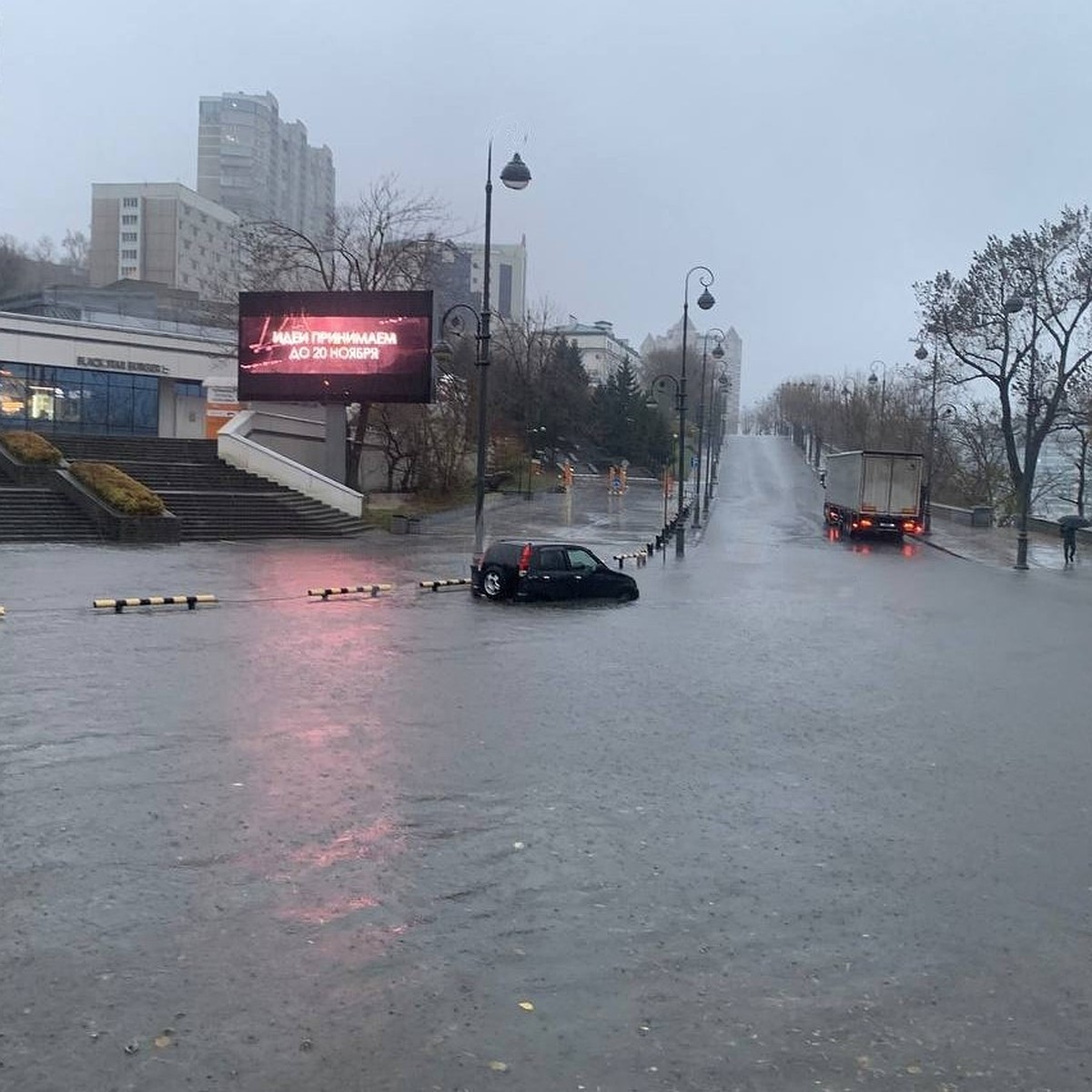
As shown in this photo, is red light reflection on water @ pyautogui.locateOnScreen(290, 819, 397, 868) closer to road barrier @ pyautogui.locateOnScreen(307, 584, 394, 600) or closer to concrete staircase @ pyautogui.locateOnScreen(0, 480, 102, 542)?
road barrier @ pyautogui.locateOnScreen(307, 584, 394, 600)

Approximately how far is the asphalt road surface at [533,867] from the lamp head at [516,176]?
492 inches

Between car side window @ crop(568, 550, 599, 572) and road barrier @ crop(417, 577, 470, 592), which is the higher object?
car side window @ crop(568, 550, 599, 572)

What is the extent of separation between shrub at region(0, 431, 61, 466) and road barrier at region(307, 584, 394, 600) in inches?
682

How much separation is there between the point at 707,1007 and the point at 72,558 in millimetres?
25275

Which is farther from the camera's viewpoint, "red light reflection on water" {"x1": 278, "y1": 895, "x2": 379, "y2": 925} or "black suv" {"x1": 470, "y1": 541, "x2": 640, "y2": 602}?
"black suv" {"x1": 470, "y1": 541, "x2": 640, "y2": 602}

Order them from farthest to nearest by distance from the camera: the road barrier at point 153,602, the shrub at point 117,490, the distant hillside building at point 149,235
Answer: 1. the distant hillside building at point 149,235
2. the shrub at point 117,490
3. the road barrier at point 153,602

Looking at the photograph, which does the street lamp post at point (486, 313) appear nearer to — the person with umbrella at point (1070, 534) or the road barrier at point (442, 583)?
the road barrier at point (442, 583)

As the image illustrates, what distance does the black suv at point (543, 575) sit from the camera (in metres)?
22.5

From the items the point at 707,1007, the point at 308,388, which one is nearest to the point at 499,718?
the point at 707,1007

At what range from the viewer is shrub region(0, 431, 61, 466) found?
1409 inches

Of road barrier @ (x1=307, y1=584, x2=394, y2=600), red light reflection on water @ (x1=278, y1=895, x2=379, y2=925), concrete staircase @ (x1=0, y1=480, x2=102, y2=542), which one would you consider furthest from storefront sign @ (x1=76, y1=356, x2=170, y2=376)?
red light reflection on water @ (x1=278, y1=895, x2=379, y2=925)

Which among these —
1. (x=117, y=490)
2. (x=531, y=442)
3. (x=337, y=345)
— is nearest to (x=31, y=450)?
(x=117, y=490)

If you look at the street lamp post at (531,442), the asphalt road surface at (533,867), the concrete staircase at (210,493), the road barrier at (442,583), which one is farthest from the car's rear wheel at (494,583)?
the street lamp post at (531,442)

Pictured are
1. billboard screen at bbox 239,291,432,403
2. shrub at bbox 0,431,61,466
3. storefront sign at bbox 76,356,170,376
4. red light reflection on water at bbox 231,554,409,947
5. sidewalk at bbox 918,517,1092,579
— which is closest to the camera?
red light reflection on water at bbox 231,554,409,947
